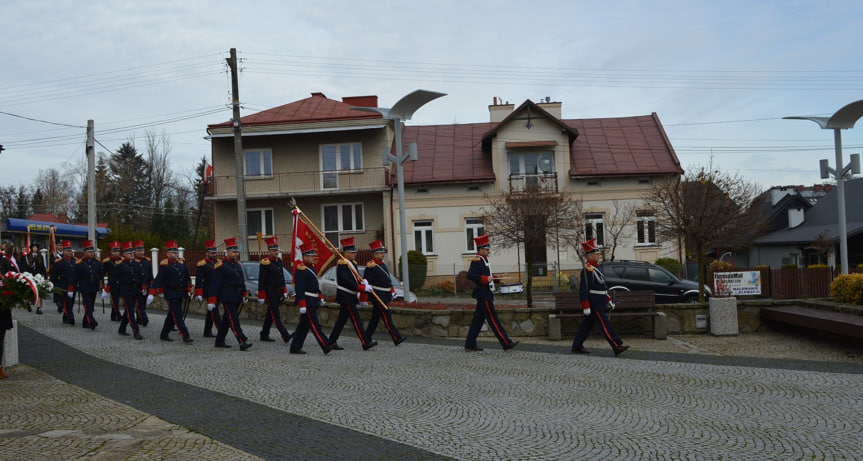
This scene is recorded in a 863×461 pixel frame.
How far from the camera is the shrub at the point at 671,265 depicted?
3018 cm

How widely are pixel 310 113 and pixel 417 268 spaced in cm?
1086

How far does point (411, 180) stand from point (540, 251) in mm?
6908

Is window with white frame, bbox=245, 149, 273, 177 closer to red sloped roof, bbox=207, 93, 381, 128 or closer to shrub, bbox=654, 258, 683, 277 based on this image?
red sloped roof, bbox=207, 93, 381, 128

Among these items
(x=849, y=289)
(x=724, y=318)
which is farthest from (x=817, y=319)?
(x=724, y=318)

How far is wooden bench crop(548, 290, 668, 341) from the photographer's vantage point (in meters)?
14.2

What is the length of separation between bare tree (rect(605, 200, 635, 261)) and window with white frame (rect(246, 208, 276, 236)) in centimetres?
1634

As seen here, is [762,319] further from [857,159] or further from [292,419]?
[292,419]

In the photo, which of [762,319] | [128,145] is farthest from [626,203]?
[128,145]

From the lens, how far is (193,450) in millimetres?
6254

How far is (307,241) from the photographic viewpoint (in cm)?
1525

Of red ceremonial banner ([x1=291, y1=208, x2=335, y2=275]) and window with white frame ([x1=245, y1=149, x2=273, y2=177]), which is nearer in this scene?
red ceremonial banner ([x1=291, y1=208, x2=335, y2=275])

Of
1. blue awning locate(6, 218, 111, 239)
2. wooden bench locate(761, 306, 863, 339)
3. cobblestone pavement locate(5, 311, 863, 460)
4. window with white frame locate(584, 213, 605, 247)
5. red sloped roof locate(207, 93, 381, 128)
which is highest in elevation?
red sloped roof locate(207, 93, 381, 128)

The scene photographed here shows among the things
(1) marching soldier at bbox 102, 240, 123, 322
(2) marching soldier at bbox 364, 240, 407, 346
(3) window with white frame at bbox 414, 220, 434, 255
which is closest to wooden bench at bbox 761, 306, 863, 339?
(2) marching soldier at bbox 364, 240, 407, 346

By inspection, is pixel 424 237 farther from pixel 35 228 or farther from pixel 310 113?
pixel 35 228
